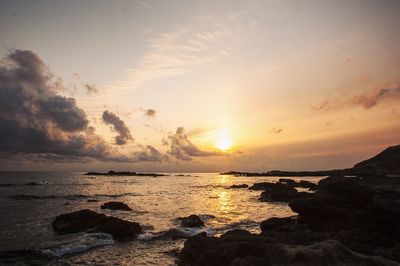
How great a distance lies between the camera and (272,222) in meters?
28.1

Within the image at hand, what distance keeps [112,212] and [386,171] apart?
458ft

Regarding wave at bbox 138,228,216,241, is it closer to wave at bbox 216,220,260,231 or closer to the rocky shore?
wave at bbox 216,220,260,231

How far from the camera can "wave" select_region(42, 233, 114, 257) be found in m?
23.1

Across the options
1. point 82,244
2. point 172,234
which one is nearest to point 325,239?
point 172,234

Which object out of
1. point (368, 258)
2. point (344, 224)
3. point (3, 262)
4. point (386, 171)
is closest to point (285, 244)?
point (368, 258)

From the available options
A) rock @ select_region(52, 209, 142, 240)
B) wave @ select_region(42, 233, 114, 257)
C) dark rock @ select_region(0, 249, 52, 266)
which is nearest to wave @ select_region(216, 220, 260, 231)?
rock @ select_region(52, 209, 142, 240)

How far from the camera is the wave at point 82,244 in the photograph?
2312 cm

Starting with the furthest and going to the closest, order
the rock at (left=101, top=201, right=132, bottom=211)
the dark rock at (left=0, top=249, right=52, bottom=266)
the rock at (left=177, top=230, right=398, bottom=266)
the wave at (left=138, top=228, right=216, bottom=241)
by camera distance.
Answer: the rock at (left=101, top=201, right=132, bottom=211)
the wave at (left=138, top=228, right=216, bottom=241)
the dark rock at (left=0, top=249, right=52, bottom=266)
the rock at (left=177, top=230, right=398, bottom=266)

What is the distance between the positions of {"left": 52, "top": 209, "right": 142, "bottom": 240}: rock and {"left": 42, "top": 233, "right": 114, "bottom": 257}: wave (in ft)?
3.09

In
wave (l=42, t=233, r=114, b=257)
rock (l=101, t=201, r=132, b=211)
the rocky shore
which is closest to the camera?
the rocky shore

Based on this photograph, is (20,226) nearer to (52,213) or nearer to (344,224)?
(52,213)

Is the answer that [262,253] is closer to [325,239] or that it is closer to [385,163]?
[325,239]

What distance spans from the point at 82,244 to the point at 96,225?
5590mm

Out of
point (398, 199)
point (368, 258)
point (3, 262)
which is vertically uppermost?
point (398, 199)
